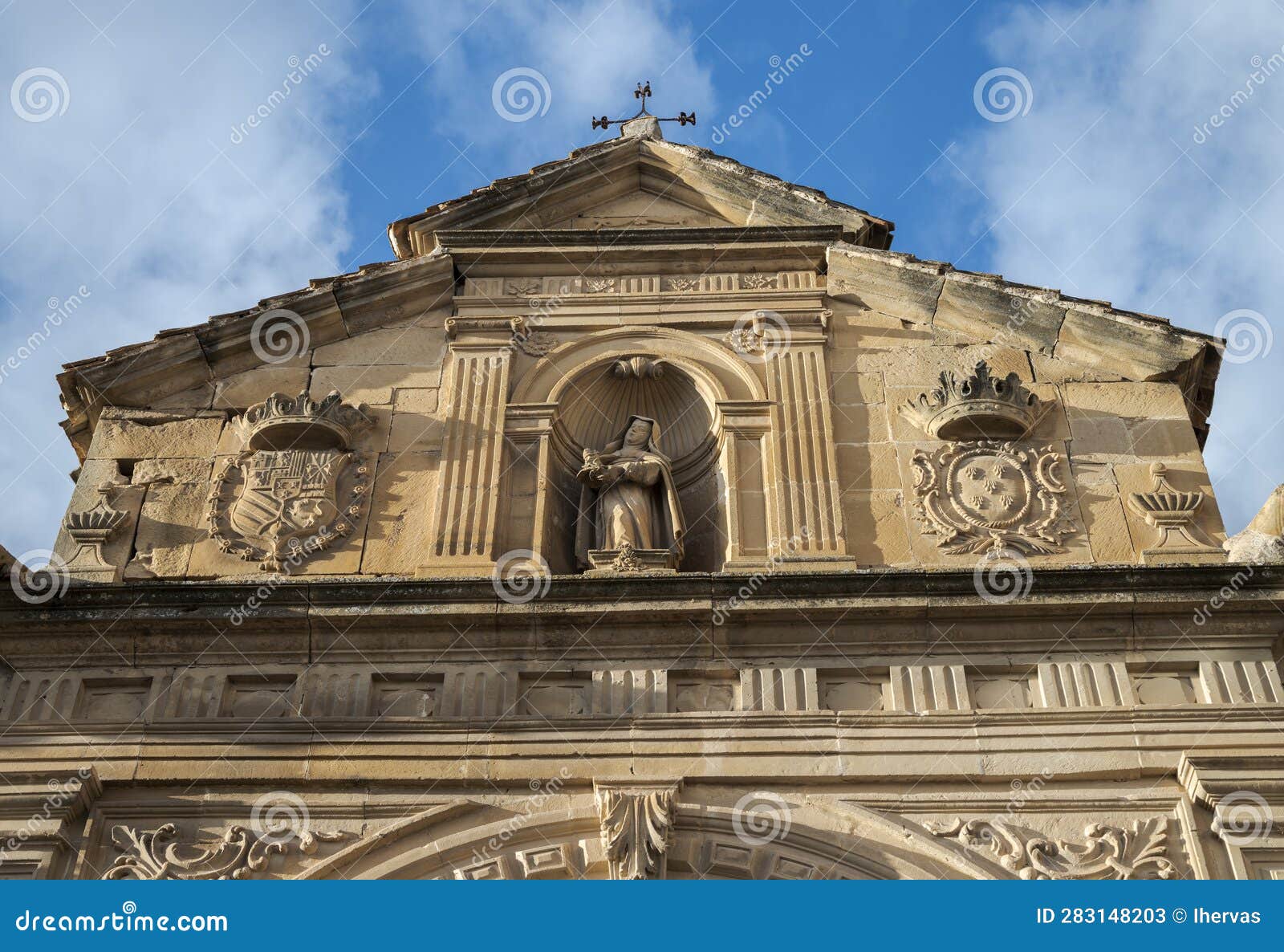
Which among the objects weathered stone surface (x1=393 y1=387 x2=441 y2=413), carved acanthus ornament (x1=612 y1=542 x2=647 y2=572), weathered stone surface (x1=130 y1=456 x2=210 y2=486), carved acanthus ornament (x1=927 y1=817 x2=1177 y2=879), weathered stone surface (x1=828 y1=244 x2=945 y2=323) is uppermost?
weathered stone surface (x1=828 y1=244 x2=945 y2=323)

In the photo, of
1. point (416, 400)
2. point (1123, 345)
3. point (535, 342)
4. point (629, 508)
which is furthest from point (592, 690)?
point (1123, 345)

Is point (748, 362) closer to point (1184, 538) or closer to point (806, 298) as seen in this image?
point (806, 298)

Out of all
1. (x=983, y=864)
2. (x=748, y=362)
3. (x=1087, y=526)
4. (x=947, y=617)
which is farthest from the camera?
(x=748, y=362)

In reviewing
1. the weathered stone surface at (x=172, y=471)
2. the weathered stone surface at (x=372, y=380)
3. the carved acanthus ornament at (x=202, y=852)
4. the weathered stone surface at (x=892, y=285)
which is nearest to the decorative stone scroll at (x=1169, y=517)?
the weathered stone surface at (x=892, y=285)

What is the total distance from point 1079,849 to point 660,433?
5172mm

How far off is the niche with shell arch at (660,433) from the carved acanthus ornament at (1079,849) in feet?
8.83

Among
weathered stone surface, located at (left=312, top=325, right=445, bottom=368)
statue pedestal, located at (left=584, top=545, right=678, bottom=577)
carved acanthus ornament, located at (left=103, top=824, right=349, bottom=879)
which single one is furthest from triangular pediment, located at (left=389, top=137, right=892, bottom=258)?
carved acanthus ornament, located at (left=103, top=824, right=349, bottom=879)

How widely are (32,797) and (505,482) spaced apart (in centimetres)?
413

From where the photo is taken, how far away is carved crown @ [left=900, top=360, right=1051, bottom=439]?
13.3 metres

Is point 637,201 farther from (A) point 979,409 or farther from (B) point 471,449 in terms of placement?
(A) point 979,409

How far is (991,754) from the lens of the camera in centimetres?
1115

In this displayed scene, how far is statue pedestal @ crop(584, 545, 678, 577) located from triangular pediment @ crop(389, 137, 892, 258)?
3.95 meters

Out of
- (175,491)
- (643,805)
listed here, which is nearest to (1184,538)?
(643,805)

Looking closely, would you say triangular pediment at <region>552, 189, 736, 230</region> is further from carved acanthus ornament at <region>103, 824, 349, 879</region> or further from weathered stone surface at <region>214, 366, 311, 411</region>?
carved acanthus ornament at <region>103, 824, 349, 879</region>
